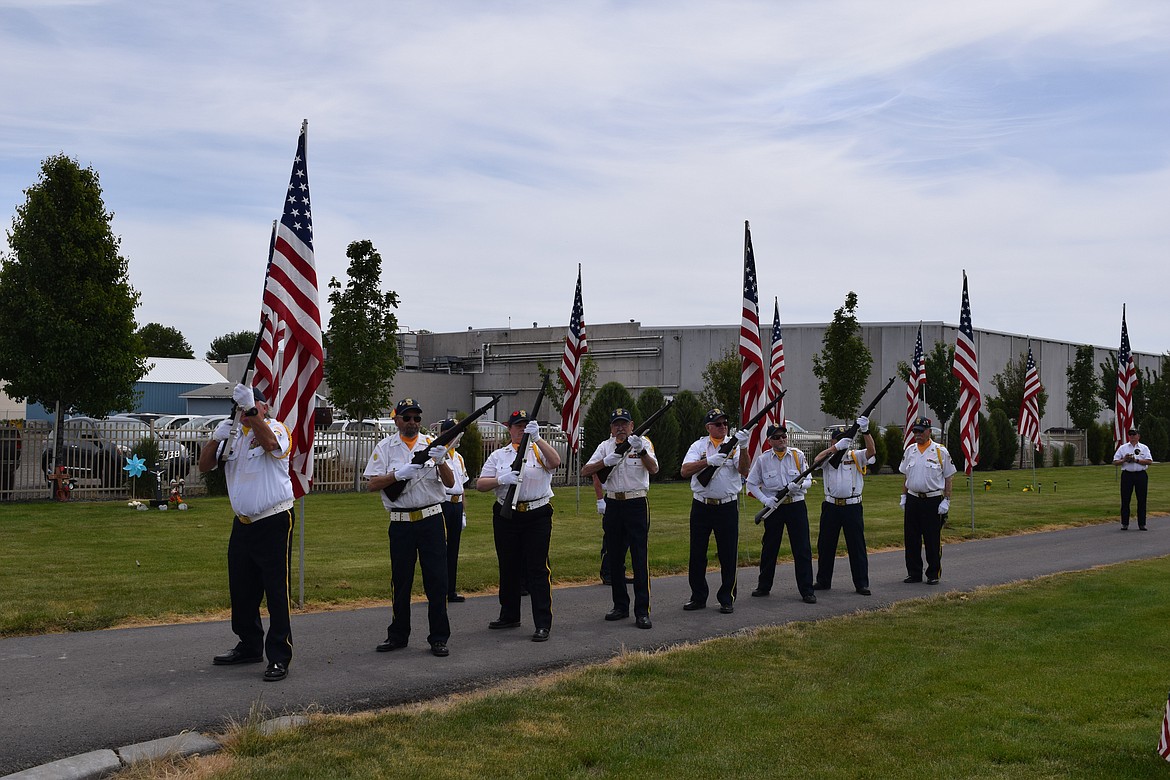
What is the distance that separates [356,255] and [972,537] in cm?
1995

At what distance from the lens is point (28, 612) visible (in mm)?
9992

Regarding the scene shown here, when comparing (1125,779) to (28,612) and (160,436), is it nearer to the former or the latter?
(28,612)

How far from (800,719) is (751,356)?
25.9 feet

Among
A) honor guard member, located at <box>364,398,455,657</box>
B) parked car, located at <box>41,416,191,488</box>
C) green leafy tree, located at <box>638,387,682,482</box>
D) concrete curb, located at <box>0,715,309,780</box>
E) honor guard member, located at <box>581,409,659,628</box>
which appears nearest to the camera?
concrete curb, located at <box>0,715,309,780</box>

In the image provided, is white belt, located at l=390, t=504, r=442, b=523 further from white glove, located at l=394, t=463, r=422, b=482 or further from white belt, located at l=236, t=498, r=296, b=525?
white belt, located at l=236, t=498, r=296, b=525

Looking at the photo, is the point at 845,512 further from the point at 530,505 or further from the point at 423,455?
the point at 423,455

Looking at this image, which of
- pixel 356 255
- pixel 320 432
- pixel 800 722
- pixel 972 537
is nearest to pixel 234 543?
pixel 800 722

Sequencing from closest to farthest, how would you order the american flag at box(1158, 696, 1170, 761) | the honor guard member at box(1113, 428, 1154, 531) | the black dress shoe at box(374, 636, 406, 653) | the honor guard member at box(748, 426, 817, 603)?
1. the american flag at box(1158, 696, 1170, 761)
2. the black dress shoe at box(374, 636, 406, 653)
3. the honor guard member at box(748, 426, 817, 603)
4. the honor guard member at box(1113, 428, 1154, 531)

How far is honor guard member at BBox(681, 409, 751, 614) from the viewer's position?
11.3 metres

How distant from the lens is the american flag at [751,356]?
1402 centimetres

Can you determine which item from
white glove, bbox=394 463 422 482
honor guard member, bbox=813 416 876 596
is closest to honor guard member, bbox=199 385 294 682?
white glove, bbox=394 463 422 482

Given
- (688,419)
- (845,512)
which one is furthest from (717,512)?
(688,419)

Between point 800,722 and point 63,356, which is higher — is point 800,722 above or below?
below

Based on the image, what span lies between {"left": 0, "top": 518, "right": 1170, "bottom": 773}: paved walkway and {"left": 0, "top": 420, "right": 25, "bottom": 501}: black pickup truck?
1519 cm
